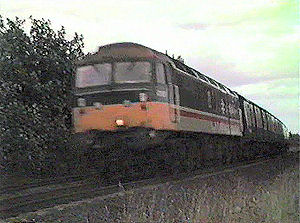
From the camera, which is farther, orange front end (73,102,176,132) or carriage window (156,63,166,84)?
carriage window (156,63,166,84)

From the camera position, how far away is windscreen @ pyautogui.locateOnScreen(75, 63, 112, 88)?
500 inches

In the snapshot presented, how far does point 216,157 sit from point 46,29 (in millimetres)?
7397

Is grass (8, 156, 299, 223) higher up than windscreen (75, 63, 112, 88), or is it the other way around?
windscreen (75, 63, 112, 88)

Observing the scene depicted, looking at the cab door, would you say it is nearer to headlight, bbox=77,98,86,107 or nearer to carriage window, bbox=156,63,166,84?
carriage window, bbox=156,63,166,84

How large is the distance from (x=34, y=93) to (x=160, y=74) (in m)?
5.24

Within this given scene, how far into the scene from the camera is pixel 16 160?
47.4 feet

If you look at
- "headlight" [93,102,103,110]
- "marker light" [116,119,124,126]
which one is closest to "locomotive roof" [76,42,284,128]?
"headlight" [93,102,103,110]

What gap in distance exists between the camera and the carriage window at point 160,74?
1255cm

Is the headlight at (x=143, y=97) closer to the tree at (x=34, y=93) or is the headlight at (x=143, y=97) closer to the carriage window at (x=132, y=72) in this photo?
the carriage window at (x=132, y=72)

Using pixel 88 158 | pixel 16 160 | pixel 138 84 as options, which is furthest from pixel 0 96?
pixel 138 84

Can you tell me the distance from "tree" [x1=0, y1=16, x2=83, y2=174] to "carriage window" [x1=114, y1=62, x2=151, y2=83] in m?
2.55

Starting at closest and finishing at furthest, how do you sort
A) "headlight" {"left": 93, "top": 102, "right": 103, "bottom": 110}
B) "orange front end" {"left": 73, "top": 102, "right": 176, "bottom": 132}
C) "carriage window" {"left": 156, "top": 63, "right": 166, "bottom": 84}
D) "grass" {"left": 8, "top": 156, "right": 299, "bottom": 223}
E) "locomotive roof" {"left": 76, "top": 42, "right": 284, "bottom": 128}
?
"grass" {"left": 8, "top": 156, "right": 299, "bottom": 223} → "orange front end" {"left": 73, "top": 102, "right": 176, "bottom": 132} → "headlight" {"left": 93, "top": 102, "right": 103, "bottom": 110} → "carriage window" {"left": 156, "top": 63, "right": 166, "bottom": 84} → "locomotive roof" {"left": 76, "top": 42, "right": 284, "bottom": 128}

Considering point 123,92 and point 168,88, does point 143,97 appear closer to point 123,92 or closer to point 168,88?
point 123,92

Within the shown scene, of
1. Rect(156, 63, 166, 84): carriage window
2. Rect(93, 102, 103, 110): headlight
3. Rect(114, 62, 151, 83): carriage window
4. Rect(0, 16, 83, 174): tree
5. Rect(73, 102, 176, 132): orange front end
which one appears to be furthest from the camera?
Rect(0, 16, 83, 174): tree
